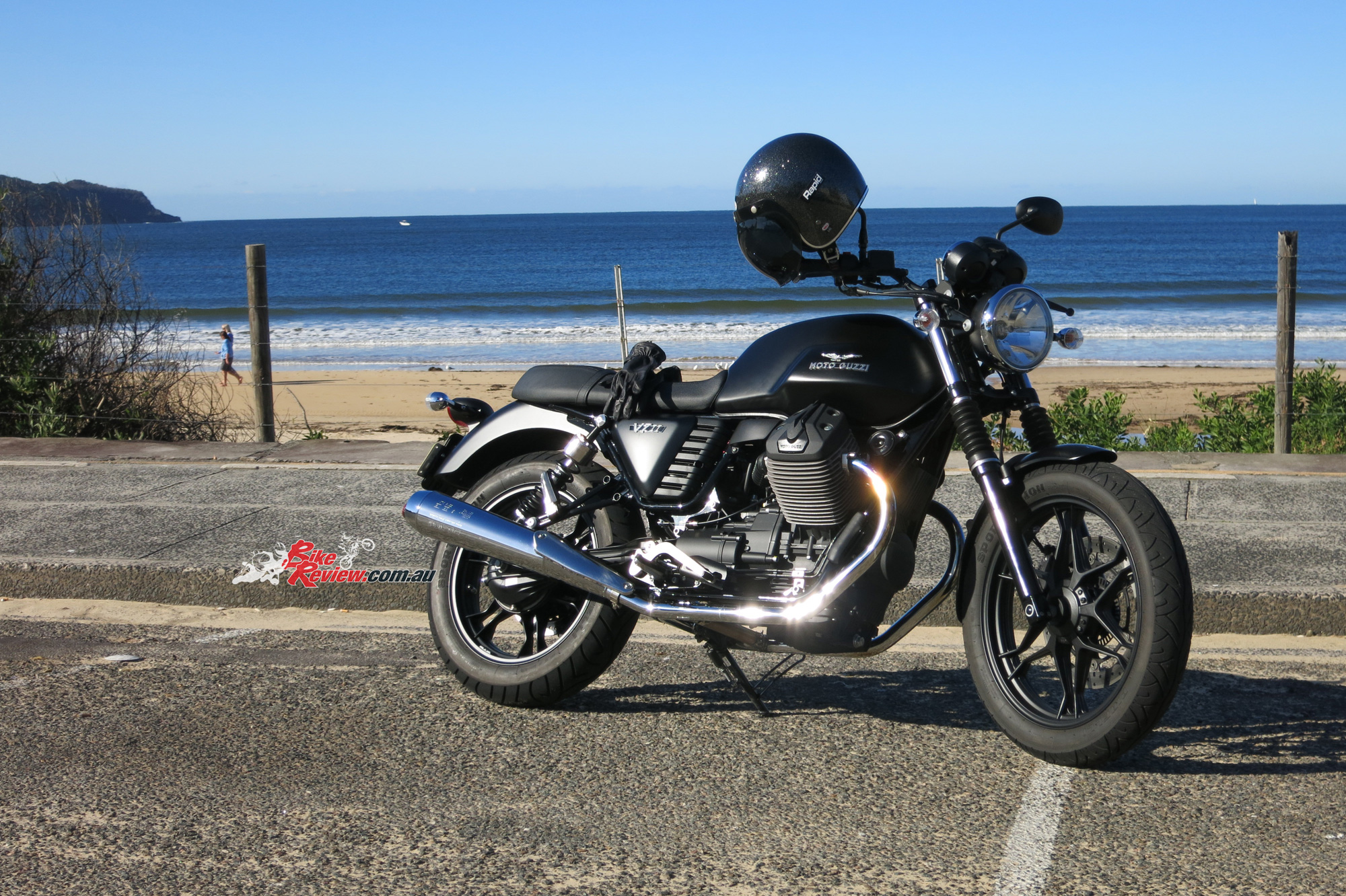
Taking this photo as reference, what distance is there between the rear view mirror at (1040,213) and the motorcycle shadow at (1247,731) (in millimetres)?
1472

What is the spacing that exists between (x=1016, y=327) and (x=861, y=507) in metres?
0.63

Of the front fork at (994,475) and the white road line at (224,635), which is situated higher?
the front fork at (994,475)

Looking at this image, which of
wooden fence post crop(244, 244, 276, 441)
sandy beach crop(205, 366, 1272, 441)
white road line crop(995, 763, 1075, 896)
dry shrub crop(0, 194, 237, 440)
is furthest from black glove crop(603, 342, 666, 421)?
sandy beach crop(205, 366, 1272, 441)

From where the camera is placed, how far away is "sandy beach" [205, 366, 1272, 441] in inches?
593

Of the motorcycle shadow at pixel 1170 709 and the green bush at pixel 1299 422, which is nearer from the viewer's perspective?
the motorcycle shadow at pixel 1170 709

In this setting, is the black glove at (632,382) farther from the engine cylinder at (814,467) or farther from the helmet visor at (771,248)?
the engine cylinder at (814,467)

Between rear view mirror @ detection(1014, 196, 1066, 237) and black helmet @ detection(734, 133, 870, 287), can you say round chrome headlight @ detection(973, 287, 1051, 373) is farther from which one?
black helmet @ detection(734, 133, 870, 287)

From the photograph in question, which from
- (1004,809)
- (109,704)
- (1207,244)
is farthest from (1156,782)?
(1207,244)

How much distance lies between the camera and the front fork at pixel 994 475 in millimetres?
3312

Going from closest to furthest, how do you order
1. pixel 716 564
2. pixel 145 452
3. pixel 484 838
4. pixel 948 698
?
pixel 484 838 < pixel 716 564 < pixel 948 698 < pixel 145 452

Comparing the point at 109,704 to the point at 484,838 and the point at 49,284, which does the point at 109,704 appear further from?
the point at 49,284

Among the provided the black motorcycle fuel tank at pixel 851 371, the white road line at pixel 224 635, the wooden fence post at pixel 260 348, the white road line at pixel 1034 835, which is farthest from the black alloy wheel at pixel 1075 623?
the wooden fence post at pixel 260 348

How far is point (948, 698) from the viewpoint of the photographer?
13.2 feet

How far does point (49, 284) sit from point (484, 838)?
879 cm
